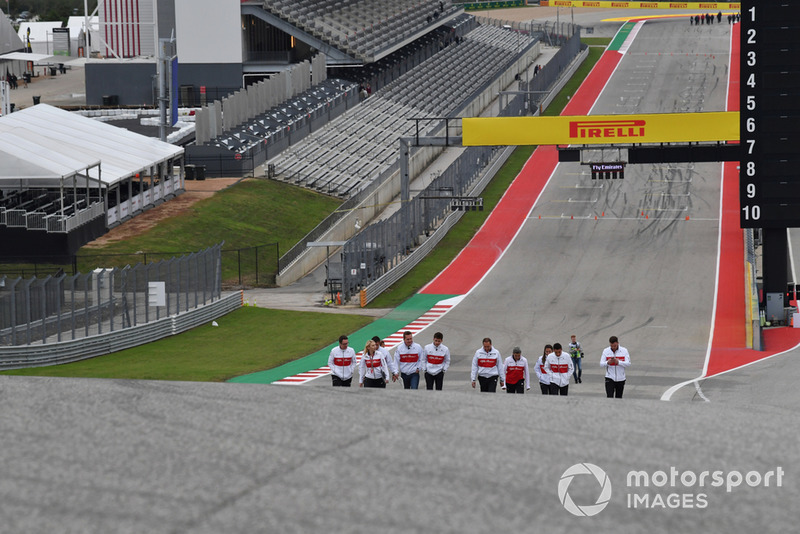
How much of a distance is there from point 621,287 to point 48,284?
20.6 metres

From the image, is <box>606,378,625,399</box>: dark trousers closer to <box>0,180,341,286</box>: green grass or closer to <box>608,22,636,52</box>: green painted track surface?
<box>0,180,341,286</box>: green grass

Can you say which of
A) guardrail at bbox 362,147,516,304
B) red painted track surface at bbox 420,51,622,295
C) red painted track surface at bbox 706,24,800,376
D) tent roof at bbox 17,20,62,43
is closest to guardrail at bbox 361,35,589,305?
guardrail at bbox 362,147,516,304

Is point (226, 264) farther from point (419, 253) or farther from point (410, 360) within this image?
point (410, 360)

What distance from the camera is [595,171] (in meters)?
45.3

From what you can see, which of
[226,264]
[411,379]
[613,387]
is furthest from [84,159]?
[613,387]

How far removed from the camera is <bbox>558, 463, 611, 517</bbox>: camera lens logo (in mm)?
10153

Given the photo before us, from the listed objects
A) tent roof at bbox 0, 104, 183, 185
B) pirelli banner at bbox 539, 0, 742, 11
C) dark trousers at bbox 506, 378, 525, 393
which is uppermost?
pirelli banner at bbox 539, 0, 742, 11

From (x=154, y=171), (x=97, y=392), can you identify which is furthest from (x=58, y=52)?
(x=97, y=392)

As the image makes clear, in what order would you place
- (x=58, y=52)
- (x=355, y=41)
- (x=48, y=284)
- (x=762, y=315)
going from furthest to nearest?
1. (x=58, y=52)
2. (x=355, y=41)
3. (x=762, y=315)
4. (x=48, y=284)

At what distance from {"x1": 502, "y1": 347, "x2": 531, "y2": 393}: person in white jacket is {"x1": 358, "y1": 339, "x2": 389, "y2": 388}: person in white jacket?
2.06 metres

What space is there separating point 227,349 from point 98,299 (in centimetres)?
393

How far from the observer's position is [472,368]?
20891 millimetres

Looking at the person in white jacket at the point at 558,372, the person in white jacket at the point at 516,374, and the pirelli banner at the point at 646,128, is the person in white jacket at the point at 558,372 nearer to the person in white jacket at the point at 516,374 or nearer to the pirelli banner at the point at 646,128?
the person in white jacket at the point at 516,374

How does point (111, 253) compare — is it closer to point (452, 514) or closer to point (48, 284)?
point (48, 284)
